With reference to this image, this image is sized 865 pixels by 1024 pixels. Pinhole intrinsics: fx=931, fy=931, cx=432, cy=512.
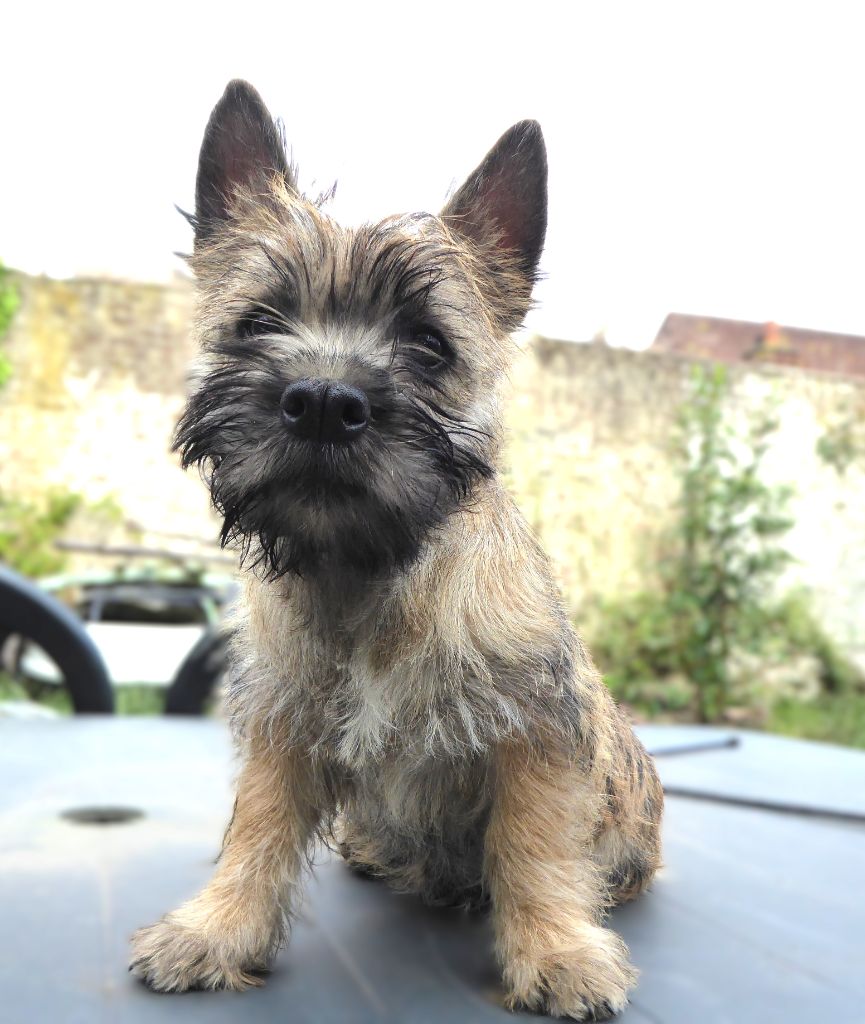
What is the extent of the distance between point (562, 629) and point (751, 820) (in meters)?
1.62

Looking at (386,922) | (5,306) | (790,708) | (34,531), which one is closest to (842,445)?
(790,708)

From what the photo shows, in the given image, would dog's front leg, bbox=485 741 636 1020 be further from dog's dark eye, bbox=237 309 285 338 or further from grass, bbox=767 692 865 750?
grass, bbox=767 692 865 750

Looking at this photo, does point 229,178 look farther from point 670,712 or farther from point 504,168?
point 670,712

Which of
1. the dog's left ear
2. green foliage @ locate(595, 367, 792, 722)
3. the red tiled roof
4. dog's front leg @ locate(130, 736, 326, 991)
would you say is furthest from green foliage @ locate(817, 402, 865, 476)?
Result: dog's front leg @ locate(130, 736, 326, 991)

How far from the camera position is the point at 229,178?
167 cm

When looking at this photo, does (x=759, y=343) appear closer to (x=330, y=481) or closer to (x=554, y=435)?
(x=554, y=435)

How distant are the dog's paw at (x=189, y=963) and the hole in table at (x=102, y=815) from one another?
1104 millimetres

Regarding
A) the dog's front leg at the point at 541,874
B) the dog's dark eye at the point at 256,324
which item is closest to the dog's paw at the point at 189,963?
the dog's front leg at the point at 541,874

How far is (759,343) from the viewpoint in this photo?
12.0 metres

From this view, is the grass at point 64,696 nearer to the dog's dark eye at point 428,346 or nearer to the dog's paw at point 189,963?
the dog's paw at point 189,963

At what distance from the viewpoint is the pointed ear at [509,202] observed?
1669 millimetres

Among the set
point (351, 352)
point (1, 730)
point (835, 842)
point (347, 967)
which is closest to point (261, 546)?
point (351, 352)

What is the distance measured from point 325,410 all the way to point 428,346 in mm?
312

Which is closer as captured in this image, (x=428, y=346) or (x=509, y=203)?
(x=428, y=346)
